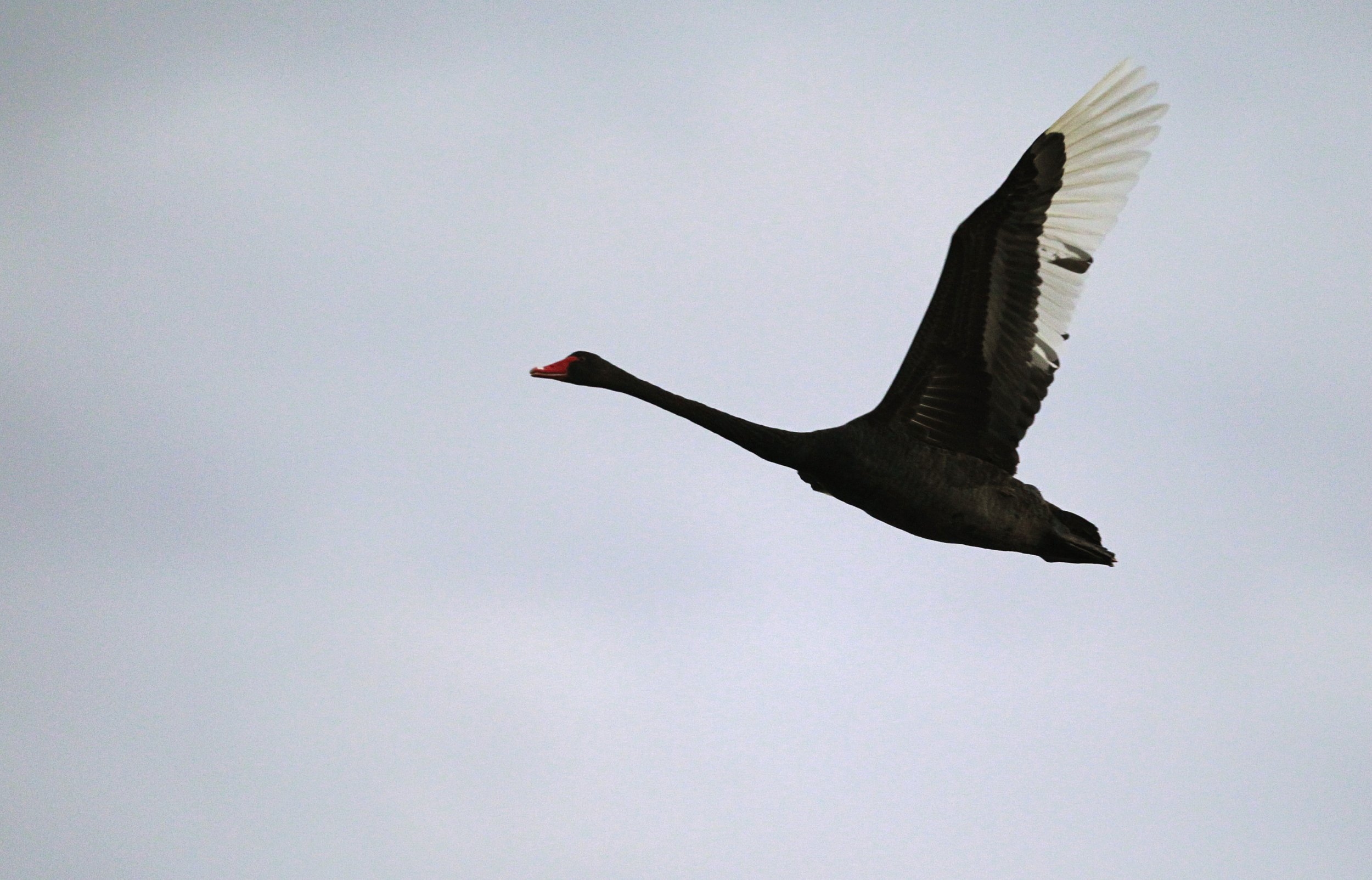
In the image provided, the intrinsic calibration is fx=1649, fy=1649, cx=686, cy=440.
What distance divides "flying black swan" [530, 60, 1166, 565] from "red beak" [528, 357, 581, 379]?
3.76 ft

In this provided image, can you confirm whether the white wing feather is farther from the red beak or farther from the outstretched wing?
the red beak

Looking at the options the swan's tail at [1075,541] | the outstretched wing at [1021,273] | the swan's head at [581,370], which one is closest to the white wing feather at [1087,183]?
the outstretched wing at [1021,273]

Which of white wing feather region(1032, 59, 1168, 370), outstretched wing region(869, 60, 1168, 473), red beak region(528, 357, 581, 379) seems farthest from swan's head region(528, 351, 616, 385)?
white wing feather region(1032, 59, 1168, 370)

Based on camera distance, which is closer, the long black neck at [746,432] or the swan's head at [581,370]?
the long black neck at [746,432]

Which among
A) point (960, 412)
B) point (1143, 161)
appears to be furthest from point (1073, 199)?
point (960, 412)

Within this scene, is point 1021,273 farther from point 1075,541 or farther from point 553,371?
point 553,371

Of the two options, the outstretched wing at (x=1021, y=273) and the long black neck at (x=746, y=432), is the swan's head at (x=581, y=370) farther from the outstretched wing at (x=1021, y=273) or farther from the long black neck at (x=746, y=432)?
the outstretched wing at (x=1021, y=273)

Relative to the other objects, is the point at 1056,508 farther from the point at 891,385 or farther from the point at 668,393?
the point at 668,393

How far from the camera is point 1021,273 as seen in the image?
12188 mm

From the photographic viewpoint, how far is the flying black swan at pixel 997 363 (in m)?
12.0

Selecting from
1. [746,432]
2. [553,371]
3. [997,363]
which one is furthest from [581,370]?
[997,363]

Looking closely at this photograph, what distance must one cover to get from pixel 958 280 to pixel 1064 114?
1502mm

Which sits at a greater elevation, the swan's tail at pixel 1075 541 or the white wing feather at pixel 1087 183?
the white wing feather at pixel 1087 183

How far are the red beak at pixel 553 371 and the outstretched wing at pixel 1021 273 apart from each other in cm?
249
